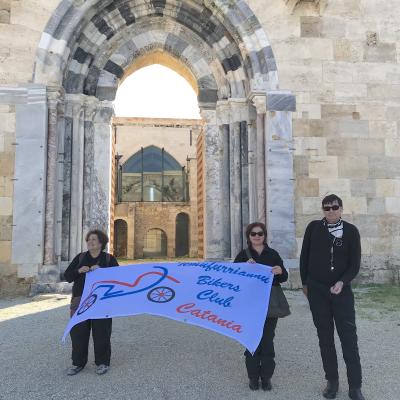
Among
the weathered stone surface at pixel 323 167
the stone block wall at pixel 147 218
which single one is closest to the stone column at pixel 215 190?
the weathered stone surface at pixel 323 167

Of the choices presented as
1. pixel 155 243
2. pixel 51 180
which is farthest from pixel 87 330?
pixel 155 243

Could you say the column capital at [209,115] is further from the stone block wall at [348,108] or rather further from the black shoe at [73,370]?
the black shoe at [73,370]

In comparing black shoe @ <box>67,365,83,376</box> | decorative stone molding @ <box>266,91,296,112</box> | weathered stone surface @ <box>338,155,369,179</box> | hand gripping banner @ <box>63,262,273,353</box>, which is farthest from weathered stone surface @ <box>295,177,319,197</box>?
black shoe @ <box>67,365,83,376</box>

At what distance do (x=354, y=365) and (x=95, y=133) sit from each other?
20.9 feet

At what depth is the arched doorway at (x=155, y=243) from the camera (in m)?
22.8

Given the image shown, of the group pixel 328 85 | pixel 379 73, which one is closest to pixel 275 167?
pixel 328 85

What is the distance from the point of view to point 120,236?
21875 mm

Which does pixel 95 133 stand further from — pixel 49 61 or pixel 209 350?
pixel 209 350

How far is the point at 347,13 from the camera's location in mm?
7523

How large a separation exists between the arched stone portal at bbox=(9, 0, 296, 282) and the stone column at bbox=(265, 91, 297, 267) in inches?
0.7

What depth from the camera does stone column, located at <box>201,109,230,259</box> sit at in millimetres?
7902

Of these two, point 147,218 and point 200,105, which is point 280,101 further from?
point 147,218

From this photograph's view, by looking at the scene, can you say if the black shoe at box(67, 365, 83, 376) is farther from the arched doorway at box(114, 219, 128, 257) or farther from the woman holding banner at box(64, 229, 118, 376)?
the arched doorway at box(114, 219, 128, 257)

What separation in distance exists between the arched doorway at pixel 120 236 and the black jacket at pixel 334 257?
1944 cm
